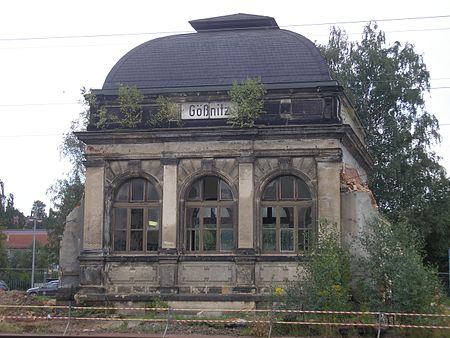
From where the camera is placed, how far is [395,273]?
22.1 metres

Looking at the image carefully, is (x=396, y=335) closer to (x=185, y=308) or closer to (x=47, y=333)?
(x=185, y=308)

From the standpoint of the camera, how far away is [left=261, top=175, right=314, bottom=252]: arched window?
26156 mm

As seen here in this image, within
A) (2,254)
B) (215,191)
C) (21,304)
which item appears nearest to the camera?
(215,191)

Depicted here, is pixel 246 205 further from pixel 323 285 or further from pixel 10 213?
pixel 10 213

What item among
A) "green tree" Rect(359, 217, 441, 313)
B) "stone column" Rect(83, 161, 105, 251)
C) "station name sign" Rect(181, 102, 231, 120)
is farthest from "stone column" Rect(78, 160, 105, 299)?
"green tree" Rect(359, 217, 441, 313)

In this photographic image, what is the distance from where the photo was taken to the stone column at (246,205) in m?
26.0

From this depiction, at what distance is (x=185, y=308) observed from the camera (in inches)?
1016

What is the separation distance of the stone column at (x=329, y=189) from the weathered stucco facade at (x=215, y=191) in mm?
34

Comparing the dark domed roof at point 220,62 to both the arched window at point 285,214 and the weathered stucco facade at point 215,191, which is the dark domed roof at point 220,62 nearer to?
the weathered stucco facade at point 215,191

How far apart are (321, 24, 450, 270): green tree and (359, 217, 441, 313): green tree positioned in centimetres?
2009

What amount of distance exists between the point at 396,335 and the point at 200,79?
Result: 38.5 ft

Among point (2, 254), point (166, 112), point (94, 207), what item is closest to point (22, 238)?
point (2, 254)

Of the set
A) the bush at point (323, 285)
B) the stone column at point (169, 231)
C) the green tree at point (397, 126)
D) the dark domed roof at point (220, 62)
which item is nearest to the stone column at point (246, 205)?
the stone column at point (169, 231)

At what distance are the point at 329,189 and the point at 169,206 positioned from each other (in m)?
5.59
